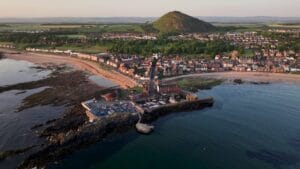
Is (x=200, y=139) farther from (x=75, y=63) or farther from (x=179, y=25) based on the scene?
(x=179, y=25)

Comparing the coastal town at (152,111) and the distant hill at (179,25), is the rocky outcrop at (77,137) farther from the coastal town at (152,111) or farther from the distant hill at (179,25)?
the distant hill at (179,25)

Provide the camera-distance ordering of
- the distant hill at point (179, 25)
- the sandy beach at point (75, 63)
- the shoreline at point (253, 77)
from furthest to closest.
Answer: the distant hill at point (179, 25) → the shoreline at point (253, 77) → the sandy beach at point (75, 63)

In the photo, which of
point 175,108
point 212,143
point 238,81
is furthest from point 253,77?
point 212,143

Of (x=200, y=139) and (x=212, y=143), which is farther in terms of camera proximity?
(x=200, y=139)

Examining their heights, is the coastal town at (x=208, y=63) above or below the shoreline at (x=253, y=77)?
above

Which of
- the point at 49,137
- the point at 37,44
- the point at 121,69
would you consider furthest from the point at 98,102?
the point at 37,44

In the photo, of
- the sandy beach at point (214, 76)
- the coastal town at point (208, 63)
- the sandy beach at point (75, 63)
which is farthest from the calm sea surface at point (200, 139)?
the coastal town at point (208, 63)

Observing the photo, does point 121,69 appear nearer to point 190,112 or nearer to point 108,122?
point 190,112
